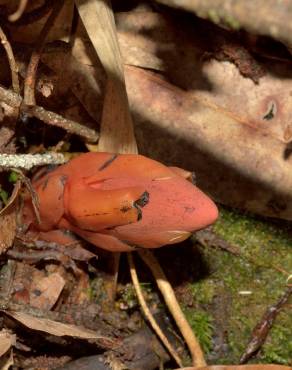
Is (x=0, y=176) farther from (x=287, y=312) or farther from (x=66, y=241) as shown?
(x=287, y=312)

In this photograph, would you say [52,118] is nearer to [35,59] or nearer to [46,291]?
[35,59]

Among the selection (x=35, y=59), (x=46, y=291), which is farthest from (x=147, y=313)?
(x=35, y=59)

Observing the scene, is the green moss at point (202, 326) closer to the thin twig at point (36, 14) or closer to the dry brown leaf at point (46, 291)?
the dry brown leaf at point (46, 291)

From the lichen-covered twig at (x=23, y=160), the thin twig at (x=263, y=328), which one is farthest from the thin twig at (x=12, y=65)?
the thin twig at (x=263, y=328)

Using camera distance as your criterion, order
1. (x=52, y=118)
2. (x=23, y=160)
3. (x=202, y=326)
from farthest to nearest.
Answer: (x=202, y=326) → (x=52, y=118) → (x=23, y=160)

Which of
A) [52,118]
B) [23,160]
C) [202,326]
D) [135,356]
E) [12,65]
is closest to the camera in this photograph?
[12,65]

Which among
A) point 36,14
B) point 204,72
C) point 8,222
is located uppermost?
point 36,14
